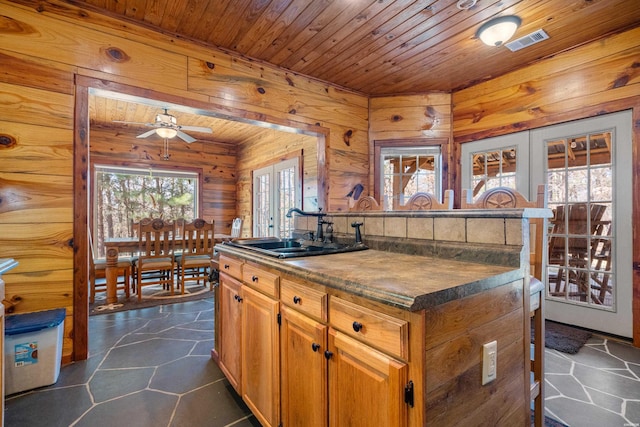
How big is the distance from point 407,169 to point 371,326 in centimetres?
345

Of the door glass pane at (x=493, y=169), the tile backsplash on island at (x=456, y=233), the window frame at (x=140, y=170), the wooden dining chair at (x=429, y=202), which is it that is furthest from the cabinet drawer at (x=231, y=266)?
the window frame at (x=140, y=170)

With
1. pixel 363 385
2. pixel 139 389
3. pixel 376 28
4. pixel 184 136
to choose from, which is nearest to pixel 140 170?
pixel 184 136

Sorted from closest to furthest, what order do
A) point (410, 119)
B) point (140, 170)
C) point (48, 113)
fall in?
point (48, 113) → point (410, 119) → point (140, 170)

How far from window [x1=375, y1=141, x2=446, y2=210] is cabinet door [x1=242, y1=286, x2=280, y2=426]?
2685 millimetres

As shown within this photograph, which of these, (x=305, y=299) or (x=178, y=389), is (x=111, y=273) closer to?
(x=178, y=389)

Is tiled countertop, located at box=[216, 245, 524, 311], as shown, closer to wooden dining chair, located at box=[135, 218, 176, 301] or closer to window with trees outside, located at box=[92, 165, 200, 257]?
wooden dining chair, located at box=[135, 218, 176, 301]

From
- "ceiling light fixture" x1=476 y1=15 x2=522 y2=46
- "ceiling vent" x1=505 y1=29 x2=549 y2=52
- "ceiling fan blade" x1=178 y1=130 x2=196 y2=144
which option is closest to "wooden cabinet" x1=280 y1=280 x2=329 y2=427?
"ceiling light fixture" x1=476 y1=15 x2=522 y2=46

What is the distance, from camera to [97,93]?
2385 millimetres

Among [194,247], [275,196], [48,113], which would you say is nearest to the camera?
[48,113]

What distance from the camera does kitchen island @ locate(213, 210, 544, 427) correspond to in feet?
2.71

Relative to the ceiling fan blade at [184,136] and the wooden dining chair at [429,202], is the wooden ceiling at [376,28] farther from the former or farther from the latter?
the ceiling fan blade at [184,136]

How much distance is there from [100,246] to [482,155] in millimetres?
6546

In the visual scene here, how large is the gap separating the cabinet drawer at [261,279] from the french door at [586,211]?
303cm

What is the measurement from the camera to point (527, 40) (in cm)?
276
